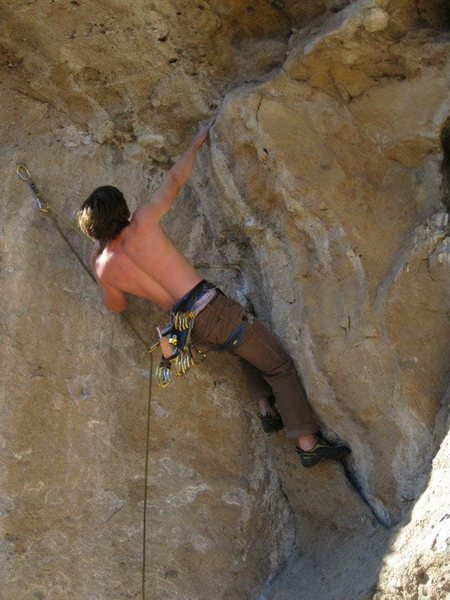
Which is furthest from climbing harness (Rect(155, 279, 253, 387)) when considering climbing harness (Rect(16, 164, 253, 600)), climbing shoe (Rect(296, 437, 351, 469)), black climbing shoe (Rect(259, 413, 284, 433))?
climbing shoe (Rect(296, 437, 351, 469))

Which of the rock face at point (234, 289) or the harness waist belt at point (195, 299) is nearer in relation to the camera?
the rock face at point (234, 289)

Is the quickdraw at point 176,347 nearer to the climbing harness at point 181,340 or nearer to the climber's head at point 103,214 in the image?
the climbing harness at point 181,340

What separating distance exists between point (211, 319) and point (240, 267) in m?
0.44

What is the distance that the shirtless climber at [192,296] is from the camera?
12.9 feet

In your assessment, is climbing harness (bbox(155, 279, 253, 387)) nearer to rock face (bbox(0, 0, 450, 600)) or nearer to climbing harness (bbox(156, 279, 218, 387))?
climbing harness (bbox(156, 279, 218, 387))

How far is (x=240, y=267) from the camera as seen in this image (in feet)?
14.1

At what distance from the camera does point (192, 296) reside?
13.0ft

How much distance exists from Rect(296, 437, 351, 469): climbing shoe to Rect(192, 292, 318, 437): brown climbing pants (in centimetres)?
8

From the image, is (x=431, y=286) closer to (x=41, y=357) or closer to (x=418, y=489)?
(x=418, y=489)

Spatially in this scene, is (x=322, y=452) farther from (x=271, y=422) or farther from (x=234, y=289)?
(x=234, y=289)

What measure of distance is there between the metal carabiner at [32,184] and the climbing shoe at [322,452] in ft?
4.94

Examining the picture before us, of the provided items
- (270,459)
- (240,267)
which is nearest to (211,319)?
(240,267)

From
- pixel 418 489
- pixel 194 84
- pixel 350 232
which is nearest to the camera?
pixel 418 489

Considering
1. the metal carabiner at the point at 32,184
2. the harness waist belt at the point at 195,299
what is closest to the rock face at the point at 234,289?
the metal carabiner at the point at 32,184
